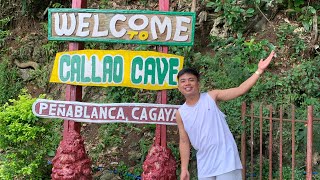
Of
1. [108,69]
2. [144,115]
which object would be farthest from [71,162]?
[108,69]

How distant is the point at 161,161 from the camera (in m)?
4.24

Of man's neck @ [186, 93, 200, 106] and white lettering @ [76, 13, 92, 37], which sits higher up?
white lettering @ [76, 13, 92, 37]

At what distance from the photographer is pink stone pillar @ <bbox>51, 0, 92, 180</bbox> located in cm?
427

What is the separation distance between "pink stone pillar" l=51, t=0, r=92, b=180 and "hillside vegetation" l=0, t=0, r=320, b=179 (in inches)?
20.3

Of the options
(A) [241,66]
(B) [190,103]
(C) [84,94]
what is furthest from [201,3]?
(B) [190,103]

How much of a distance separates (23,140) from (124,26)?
1667 millimetres

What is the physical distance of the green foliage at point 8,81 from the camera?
761 cm

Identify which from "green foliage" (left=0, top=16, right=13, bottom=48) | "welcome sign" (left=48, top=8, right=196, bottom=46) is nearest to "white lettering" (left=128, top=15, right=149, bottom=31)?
"welcome sign" (left=48, top=8, right=196, bottom=46)

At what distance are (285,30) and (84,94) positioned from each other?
3359 millimetres

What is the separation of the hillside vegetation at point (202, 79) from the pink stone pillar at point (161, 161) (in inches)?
35.3

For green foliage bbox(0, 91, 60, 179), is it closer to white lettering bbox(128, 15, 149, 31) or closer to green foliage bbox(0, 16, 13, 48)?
white lettering bbox(128, 15, 149, 31)

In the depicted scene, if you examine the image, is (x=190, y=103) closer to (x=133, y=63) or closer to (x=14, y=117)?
(x=133, y=63)

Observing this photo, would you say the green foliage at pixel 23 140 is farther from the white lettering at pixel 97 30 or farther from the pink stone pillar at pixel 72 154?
the white lettering at pixel 97 30

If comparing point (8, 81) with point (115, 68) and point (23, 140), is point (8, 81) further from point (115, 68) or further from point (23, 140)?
point (115, 68)
